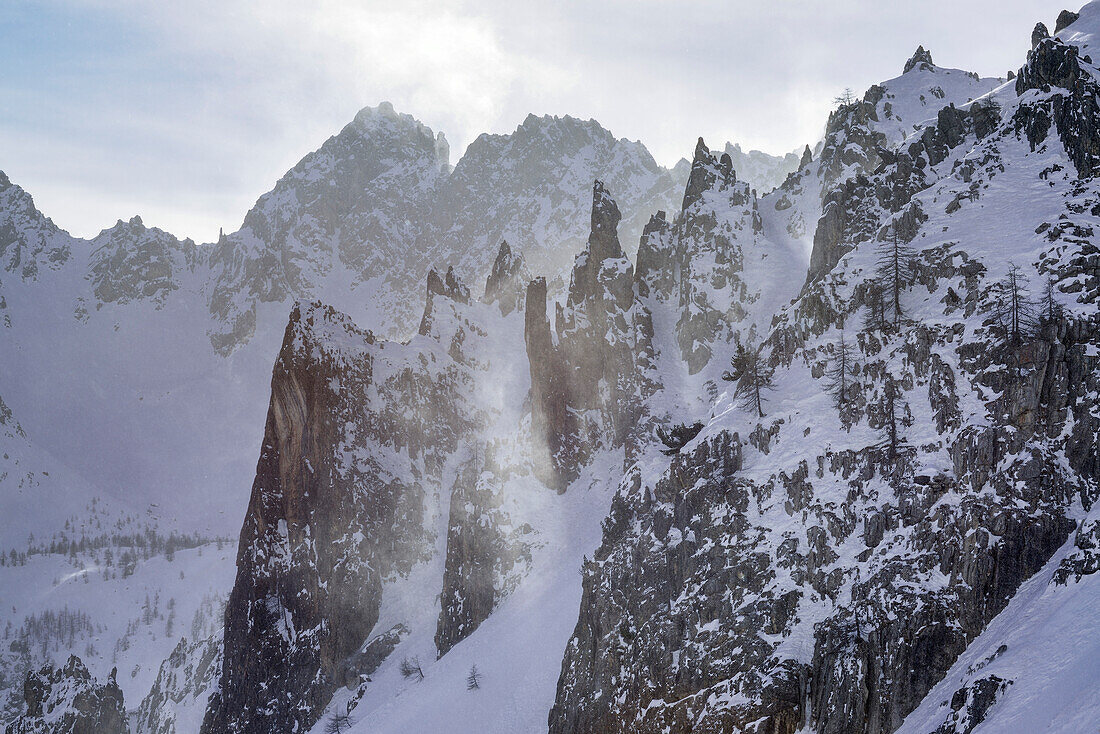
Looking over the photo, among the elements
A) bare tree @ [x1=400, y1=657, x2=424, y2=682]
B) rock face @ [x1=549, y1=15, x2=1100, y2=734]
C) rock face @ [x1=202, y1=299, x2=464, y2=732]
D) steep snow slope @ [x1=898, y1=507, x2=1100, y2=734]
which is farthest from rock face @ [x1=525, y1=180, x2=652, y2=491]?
steep snow slope @ [x1=898, y1=507, x2=1100, y2=734]

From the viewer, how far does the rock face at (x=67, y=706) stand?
106500mm

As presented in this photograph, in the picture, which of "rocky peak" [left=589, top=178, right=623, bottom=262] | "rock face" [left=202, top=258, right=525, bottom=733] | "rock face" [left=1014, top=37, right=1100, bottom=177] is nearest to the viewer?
"rock face" [left=1014, top=37, right=1100, bottom=177]

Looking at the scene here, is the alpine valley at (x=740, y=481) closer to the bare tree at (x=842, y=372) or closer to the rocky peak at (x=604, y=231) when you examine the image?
the bare tree at (x=842, y=372)

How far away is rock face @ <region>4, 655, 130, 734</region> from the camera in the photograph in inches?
4193

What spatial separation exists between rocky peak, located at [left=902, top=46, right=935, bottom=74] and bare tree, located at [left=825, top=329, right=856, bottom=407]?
78.7 metres

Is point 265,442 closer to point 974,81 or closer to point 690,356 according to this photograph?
point 690,356

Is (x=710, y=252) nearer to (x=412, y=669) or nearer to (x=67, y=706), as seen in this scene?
(x=412, y=669)

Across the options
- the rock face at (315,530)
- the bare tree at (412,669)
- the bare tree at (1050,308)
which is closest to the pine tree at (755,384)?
the bare tree at (1050,308)

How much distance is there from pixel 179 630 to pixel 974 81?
192 meters

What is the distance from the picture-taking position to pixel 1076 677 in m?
31.3

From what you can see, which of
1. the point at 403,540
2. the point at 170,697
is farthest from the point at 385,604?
the point at 170,697

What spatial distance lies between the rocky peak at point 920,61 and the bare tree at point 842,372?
78.7 metres

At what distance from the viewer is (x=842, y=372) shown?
181 ft

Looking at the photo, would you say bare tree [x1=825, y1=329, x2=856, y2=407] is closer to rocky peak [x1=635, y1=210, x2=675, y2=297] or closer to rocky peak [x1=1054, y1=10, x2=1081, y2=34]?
rocky peak [x1=1054, y1=10, x2=1081, y2=34]
